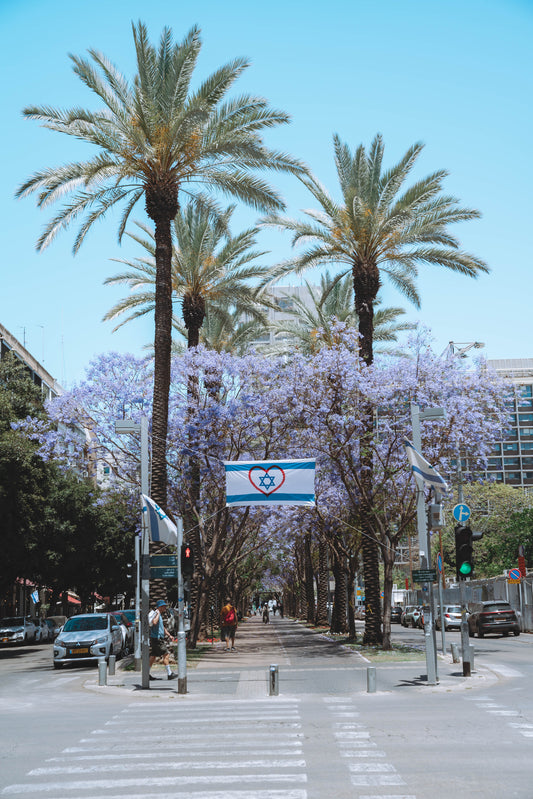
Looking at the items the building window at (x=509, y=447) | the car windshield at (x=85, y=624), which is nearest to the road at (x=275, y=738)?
the car windshield at (x=85, y=624)

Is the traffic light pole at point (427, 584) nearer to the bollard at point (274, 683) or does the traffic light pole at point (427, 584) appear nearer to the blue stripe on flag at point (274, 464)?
the bollard at point (274, 683)

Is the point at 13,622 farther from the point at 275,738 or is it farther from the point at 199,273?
the point at 275,738

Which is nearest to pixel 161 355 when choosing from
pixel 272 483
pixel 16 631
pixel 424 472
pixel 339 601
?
pixel 272 483

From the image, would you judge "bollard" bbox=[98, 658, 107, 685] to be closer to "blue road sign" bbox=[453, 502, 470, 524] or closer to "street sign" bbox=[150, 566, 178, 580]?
"street sign" bbox=[150, 566, 178, 580]

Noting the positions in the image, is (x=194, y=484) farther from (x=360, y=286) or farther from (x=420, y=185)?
(x=420, y=185)

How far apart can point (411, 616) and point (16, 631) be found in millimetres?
25778

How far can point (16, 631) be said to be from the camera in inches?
1853

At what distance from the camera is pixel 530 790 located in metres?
7.88

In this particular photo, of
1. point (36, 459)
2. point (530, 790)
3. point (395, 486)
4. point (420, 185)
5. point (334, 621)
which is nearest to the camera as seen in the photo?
point (530, 790)

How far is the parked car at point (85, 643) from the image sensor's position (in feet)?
89.8

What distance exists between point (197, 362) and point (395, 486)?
798cm

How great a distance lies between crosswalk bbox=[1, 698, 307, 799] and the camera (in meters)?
8.27

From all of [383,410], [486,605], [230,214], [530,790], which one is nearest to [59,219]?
[230,214]

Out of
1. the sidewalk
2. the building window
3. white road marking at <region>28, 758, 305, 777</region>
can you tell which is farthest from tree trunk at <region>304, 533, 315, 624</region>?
the building window
